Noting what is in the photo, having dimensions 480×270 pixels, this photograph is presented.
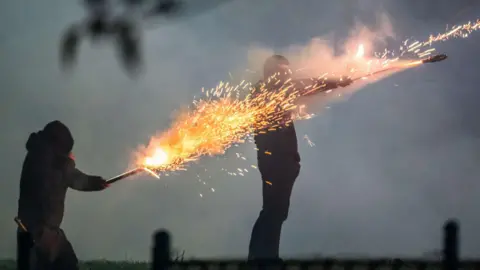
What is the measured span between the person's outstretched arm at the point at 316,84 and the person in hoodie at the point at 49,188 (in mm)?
3801

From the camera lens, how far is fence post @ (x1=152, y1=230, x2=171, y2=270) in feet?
23.1

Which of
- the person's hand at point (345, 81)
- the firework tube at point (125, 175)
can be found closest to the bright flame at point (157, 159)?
the firework tube at point (125, 175)

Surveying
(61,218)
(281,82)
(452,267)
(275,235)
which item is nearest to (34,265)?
(61,218)

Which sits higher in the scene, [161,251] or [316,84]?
[316,84]

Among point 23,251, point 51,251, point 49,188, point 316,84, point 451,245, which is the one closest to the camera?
point 451,245

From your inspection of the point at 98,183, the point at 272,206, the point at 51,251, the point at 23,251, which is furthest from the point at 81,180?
the point at 272,206

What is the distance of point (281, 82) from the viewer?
36.7 ft

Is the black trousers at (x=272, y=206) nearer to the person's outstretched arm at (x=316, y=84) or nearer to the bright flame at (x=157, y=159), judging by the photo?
the person's outstretched arm at (x=316, y=84)

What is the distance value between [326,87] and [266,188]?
2118mm

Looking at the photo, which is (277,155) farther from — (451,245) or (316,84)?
(451,245)

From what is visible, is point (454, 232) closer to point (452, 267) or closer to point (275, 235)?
point (452, 267)

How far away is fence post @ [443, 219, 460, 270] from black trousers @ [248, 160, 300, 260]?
4.85 m

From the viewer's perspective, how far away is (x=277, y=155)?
11414 mm

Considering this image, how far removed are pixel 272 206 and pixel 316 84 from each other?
233 cm
